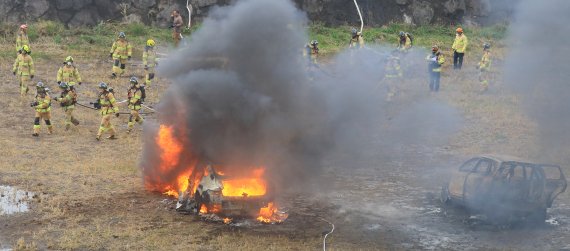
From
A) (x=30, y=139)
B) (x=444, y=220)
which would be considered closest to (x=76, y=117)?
(x=30, y=139)

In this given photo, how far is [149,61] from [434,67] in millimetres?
12481

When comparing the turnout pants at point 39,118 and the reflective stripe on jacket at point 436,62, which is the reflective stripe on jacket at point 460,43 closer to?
the reflective stripe on jacket at point 436,62

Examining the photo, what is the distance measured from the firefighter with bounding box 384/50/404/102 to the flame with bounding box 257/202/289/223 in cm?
1422

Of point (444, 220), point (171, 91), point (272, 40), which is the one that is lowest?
point (444, 220)

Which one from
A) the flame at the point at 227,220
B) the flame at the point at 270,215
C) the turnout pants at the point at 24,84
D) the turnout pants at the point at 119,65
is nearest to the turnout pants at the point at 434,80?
the turnout pants at the point at 119,65

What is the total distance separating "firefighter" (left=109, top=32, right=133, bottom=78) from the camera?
31344mm

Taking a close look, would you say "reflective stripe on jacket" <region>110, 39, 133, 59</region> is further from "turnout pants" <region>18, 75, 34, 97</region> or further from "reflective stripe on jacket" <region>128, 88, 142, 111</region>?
"reflective stripe on jacket" <region>128, 88, 142, 111</region>

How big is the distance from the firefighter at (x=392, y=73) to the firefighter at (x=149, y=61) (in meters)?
10.1

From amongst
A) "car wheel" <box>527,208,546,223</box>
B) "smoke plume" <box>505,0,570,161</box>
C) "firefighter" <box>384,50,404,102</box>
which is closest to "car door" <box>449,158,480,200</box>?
"car wheel" <box>527,208,546,223</box>

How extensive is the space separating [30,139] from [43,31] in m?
15.7

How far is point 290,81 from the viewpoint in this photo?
1766cm

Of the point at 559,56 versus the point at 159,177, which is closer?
the point at 159,177

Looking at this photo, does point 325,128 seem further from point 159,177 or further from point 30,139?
point 30,139

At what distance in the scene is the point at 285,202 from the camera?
17.4 m
